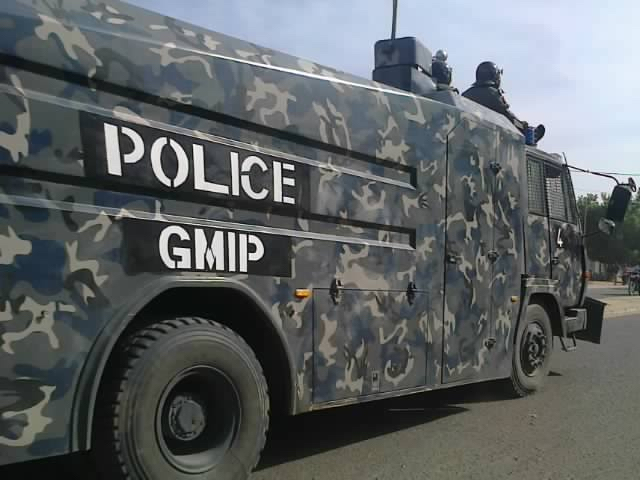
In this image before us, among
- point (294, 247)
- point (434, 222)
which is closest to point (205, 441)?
point (294, 247)

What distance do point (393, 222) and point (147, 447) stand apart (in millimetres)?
2406

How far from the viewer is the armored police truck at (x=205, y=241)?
2885mm

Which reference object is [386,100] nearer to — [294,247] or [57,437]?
[294,247]

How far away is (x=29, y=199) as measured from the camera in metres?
2.85

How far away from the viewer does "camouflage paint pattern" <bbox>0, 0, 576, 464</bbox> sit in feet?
9.36

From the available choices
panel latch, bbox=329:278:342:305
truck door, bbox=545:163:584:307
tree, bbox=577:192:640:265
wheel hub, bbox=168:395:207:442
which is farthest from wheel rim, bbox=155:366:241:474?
tree, bbox=577:192:640:265

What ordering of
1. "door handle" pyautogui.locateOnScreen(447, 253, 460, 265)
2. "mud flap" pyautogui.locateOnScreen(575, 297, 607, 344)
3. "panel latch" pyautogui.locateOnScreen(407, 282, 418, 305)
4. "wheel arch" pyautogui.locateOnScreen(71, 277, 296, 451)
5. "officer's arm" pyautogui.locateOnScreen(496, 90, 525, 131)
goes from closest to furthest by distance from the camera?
"wheel arch" pyautogui.locateOnScreen(71, 277, 296, 451) < "panel latch" pyautogui.locateOnScreen(407, 282, 418, 305) < "door handle" pyautogui.locateOnScreen(447, 253, 460, 265) < "officer's arm" pyautogui.locateOnScreen(496, 90, 525, 131) < "mud flap" pyautogui.locateOnScreen(575, 297, 607, 344)

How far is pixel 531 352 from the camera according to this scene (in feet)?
22.0

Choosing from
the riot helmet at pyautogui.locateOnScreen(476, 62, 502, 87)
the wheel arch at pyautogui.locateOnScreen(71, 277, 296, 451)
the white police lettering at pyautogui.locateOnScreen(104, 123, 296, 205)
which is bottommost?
the wheel arch at pyautogui.locateOnScreen(71, 277, 296, 451)

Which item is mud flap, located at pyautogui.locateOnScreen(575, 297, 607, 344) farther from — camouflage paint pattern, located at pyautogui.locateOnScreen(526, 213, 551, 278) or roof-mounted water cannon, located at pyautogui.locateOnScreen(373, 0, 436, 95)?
roof-mounted water cannon, located at pyautogui.locateOnScreen(373, 0, 436, 95)

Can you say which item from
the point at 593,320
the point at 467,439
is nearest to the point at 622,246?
the point at 593,320

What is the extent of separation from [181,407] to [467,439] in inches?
103

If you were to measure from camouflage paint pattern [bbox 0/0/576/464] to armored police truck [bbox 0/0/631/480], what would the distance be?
0.5 inches

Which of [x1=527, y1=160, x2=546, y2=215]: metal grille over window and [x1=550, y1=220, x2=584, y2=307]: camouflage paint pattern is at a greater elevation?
[x1=527, y1=160, x2=546, y2=215]: metal grille over window
